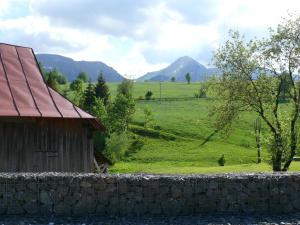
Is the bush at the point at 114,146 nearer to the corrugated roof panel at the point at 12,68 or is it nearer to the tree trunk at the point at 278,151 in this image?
the tree trunk at the point at 278,151

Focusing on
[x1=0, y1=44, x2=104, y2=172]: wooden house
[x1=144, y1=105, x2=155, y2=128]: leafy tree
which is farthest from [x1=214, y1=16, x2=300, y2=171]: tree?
[x1=144, y1=105, x2=155, y2=128]: leafy tree

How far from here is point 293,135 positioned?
35.9 m

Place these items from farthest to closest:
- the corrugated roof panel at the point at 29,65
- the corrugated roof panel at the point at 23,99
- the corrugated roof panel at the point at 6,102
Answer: the corrugated roof panel at the point at 29,65 < the corrugated roof panel at the point at 23,99 < the corrugated roof panel at the point at 6,102

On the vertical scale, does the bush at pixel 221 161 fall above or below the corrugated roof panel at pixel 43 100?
below

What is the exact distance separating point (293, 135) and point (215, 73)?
25.1 feet

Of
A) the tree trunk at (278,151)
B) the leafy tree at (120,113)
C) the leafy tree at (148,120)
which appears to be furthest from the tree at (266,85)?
the leafy tree at (148,120)

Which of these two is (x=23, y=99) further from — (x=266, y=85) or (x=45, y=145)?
(x=266, y=85)

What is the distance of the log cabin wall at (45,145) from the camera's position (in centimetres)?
1922

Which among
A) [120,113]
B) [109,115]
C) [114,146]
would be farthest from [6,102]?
[120,113]

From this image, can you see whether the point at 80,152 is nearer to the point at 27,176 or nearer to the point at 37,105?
the point at 37,105

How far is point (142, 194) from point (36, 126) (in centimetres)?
873

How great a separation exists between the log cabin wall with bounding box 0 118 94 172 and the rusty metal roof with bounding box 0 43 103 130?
1.91 feet

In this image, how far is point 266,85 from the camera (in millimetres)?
36688

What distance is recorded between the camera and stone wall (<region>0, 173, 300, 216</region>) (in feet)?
39.6
